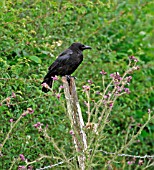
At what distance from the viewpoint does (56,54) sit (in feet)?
23.7

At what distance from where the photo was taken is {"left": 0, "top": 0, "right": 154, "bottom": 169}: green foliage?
6.08 meters

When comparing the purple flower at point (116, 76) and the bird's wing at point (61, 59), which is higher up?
the purple flower at point (116, 76)

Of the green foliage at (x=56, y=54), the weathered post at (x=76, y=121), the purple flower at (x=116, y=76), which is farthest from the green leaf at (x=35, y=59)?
the purple flower at (x=116, y=76)

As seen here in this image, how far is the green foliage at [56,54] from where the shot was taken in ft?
20.0

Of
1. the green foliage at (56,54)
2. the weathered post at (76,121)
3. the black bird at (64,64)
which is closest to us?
the weathered post at (76,121)

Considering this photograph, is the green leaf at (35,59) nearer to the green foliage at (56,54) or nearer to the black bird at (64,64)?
the green foliage at (56,54)

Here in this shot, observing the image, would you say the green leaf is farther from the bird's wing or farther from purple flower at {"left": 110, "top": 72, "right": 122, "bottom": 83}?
purple flower at {"left": 110, "top": 72, "right": 122, "bottom": 83}

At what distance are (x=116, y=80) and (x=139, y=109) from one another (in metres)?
3.97

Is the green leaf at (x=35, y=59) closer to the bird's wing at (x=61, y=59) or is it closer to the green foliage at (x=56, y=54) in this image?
the green foliage at (x=56, y=54)

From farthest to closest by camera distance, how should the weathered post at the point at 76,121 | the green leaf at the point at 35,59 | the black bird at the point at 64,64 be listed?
the green leaf at the point at 35,59 < the black bird at the point at 64,64 < the weathered post at the point at 76,121

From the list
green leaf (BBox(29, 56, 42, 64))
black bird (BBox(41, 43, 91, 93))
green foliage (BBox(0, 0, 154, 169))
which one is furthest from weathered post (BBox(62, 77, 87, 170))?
green leaf (BBox(29, 56, 42, 64))

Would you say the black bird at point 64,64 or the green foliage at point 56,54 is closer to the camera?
the green foliage at point 56,54

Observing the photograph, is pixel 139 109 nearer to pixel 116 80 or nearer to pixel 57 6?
pixel 57 6

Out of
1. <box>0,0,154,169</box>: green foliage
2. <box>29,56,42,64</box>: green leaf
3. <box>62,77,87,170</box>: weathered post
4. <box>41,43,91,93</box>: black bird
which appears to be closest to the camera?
<box>62,77,87,170</box>: weathered post
